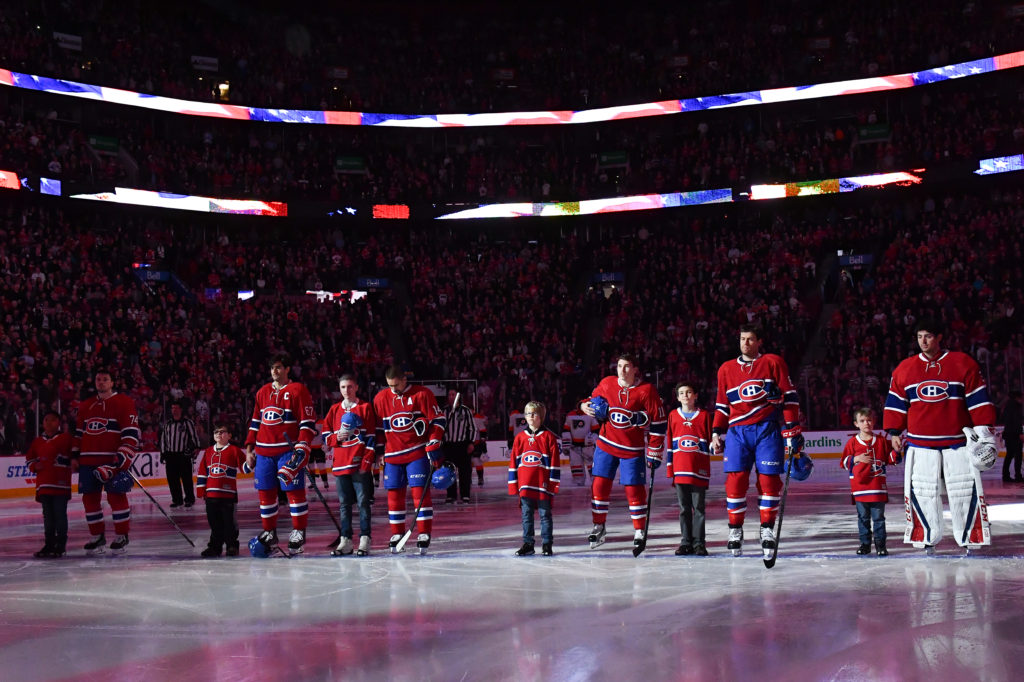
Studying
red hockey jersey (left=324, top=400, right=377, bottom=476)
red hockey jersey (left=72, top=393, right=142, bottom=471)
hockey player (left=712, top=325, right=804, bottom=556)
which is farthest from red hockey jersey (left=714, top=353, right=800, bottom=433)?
red hockey jersey (left=72, top=393, right=142, bottom=471)

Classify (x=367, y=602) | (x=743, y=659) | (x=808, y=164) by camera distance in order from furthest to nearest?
(x=808, y=164)
(x=367, y=602)
(x=743, y=659)

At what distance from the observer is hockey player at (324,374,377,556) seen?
32.2ft

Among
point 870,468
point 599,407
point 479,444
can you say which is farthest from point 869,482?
point 479,444

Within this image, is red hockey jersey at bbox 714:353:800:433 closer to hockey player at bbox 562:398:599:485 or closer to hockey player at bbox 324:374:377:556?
hockey player at bbox 324:374:377:556

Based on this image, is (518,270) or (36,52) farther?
(518,270)

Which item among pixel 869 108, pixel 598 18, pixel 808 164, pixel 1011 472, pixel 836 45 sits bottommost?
pixel 1011 472

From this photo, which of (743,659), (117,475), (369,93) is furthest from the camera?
(369,93)

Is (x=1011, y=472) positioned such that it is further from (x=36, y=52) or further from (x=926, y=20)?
(x=36, y=52)

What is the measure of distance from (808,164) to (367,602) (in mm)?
31545

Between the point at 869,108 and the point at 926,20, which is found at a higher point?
the point at 926,20

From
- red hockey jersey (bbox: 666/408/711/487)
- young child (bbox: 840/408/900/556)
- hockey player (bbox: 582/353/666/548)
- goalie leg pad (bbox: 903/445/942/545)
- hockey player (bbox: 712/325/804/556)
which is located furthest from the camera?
hockey player (bbox: 582/353/666/548)

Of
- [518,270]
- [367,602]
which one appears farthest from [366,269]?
[367,602]

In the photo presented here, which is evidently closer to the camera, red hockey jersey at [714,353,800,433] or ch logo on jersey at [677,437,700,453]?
red hockey jersey at [714,353,800,433]

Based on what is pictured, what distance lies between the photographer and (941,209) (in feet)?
112
